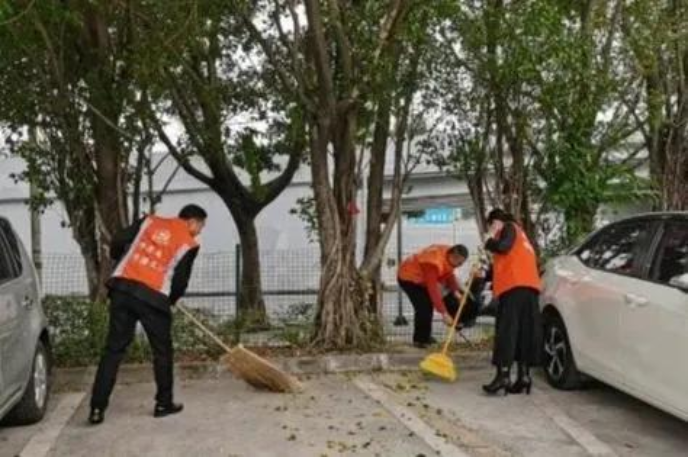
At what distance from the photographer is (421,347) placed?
990 centimetres

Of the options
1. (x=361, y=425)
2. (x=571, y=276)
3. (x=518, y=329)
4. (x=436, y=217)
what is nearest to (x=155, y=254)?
(x=361, y=425)

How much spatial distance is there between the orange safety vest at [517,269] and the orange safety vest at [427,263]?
2.03 meters

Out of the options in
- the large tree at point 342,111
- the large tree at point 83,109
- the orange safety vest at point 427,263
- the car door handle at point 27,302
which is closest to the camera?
the car door handle at point 27,302

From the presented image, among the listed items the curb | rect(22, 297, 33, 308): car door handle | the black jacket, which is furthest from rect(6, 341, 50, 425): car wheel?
the curb

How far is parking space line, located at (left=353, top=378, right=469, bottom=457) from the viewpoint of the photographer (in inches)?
247

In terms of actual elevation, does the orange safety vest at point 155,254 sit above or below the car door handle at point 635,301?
above

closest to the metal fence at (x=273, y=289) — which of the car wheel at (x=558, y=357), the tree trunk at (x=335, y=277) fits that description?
the tree trunk at (x=335, y=277)

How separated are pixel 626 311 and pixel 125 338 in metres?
3.69

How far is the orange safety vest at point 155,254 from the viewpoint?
22.8 ft

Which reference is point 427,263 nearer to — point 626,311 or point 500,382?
point 500,382

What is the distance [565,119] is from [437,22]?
1.76 metres

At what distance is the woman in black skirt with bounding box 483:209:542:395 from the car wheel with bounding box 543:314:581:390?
264 millimetres

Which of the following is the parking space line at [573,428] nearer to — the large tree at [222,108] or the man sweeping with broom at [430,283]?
the man sweeping with broom at [430,283]

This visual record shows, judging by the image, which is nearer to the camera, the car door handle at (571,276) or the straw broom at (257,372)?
the car door handle at (571,276)
